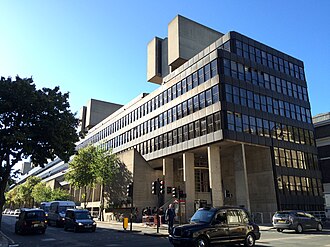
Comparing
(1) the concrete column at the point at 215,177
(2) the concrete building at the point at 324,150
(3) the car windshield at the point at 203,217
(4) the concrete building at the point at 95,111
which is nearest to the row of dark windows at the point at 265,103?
(1) the concrete column at the point at 215,177

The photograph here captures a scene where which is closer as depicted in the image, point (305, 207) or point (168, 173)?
point (305, 207)

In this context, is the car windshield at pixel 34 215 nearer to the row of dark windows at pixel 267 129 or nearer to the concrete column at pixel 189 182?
the concrete column at pixel 189 182

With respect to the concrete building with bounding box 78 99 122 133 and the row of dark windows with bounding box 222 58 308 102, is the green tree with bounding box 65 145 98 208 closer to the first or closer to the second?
the row of dark windows with bounding box 222 58 308 102

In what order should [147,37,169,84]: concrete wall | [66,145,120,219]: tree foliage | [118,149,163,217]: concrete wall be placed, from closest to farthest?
[118,149,163,217]: concrete wall, [66,145,120,219]: tree foliage, [147,37,169,84]: concrete wall

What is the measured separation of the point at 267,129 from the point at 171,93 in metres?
14.7

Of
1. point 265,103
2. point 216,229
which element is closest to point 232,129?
point 265,103

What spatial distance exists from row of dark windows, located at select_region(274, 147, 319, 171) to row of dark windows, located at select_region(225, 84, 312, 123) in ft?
16.8

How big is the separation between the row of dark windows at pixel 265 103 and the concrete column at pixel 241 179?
5873mm

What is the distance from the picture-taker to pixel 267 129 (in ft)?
129

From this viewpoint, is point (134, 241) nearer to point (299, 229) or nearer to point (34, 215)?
point (34, 215)

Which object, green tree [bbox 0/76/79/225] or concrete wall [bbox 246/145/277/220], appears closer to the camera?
green tree [bbox 0/76/79/225]

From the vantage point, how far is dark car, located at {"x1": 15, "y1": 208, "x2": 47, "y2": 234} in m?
21.9

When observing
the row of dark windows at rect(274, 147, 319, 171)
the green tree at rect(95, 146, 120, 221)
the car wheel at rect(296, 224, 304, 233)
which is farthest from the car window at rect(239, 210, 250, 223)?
the green tree at rect(95, 146, 120, 221)

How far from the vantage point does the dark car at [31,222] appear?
71.8ft
